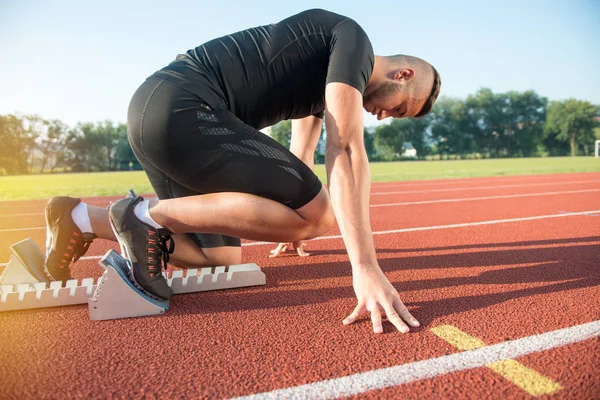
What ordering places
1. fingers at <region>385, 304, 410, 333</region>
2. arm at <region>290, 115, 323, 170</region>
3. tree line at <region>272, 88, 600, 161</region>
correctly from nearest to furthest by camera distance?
fingers at <region>385, 304, 410, 333</region>, arm at <region>290, 115, 323, 170</region>, tree line at <region>272, 88, 600, 161</region>

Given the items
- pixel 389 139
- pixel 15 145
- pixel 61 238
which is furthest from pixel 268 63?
pixel 389 139

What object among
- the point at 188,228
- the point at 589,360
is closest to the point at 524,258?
the point at 589,360

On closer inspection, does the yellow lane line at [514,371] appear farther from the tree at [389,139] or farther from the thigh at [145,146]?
the tree at [389,139]

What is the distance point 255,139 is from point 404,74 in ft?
3.03

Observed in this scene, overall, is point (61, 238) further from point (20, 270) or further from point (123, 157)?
point (123, 157)

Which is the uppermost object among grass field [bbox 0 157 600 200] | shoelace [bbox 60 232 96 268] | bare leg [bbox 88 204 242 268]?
shoelace [bbox 60 232 96 268]

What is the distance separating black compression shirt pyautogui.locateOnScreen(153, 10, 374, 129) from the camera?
7.04ft

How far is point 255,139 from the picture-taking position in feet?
7.04

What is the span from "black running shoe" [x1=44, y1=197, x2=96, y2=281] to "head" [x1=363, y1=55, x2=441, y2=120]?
1849mm

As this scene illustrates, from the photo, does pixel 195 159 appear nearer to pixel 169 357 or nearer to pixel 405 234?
pixel 169 357

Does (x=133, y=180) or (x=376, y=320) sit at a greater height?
(x=376, y=320)

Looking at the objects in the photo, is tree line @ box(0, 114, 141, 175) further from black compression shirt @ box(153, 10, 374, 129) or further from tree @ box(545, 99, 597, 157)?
tree @ box(545, 99, 597, 157)

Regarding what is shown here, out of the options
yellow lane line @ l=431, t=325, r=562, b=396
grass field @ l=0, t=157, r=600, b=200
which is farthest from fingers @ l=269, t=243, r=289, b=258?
grass field @ l=0, t=157, r=600, b=200

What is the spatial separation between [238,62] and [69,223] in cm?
134
